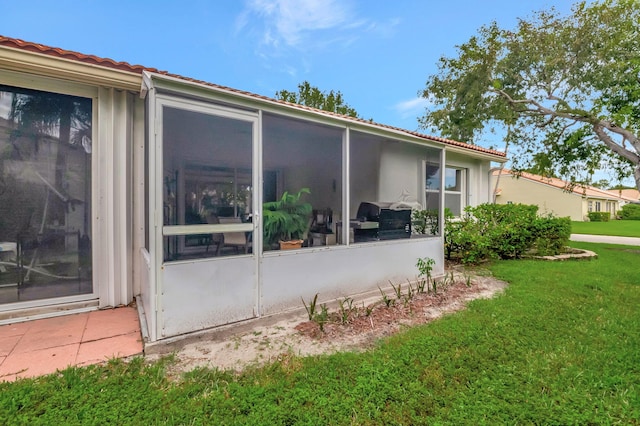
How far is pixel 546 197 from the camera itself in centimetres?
2783

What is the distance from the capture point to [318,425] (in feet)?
6.31

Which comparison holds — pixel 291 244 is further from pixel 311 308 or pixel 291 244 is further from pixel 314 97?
pixel 314 97

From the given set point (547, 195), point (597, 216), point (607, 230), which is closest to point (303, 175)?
point (607, 230)

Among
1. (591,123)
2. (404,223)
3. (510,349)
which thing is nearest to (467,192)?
(404,223)

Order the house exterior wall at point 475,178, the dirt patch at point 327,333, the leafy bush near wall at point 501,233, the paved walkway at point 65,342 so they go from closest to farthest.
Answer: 1. the paved walkway at point 65,342
2. the dirt patch at point 327,333
3. the leafy bush near wall at point 501,233
4. the house exterior wall at point 475,178

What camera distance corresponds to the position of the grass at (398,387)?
2.00 meters

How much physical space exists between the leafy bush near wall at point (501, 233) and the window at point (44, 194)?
22.8ft

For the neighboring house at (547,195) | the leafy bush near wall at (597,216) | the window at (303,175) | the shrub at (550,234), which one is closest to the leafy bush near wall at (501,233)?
the shrub at (550,234)

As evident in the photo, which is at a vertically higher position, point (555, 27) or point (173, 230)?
point (555, 27)

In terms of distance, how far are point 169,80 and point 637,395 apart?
463 centimetres

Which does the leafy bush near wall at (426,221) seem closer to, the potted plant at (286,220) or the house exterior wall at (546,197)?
the potted plant at (286,220)

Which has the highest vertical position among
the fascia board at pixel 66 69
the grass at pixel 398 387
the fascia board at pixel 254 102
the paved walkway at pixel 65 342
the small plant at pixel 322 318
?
the fascia board at pixel 66 69

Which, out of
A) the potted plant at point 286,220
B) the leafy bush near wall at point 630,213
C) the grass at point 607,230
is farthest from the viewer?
the leafy bush near wall at point 630,213

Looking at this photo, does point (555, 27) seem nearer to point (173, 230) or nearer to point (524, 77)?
point (524, 77)
